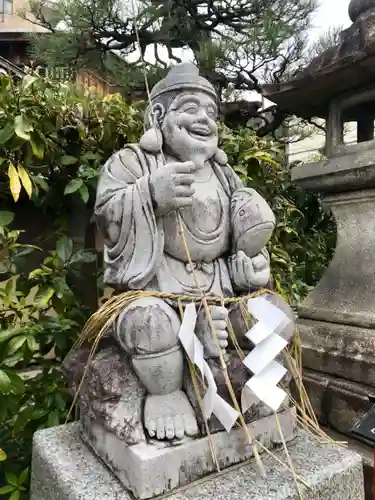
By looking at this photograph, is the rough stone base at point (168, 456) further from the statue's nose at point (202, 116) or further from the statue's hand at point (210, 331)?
the statue's nose at point (202, 116)

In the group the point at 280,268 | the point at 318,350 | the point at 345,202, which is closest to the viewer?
the point at 318,350

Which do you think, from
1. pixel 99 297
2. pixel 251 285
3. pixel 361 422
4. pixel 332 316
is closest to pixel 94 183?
pixel 99 297

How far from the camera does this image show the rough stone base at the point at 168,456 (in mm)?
1049

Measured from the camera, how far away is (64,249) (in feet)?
6.25

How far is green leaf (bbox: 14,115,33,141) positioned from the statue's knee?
918 mm

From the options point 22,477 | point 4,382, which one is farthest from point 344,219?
point 22,477

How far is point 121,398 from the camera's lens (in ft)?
3.93

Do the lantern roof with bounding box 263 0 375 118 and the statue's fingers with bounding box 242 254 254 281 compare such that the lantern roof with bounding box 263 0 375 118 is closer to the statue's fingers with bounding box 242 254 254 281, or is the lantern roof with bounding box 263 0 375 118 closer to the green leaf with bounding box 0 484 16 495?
the statue's fingers with bounding box 242 254 254 281

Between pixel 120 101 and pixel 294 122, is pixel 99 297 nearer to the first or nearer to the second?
pixel 120 101

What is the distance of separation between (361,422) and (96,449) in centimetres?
74

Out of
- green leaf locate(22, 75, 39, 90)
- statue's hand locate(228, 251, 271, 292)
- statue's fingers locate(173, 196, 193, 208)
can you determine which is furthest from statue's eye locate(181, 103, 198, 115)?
green leaf locate(22, 75, 39, 90)

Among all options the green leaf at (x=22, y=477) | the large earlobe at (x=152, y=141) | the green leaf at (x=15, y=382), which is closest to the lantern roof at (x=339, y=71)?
the large earlobe at (x=152, y=141)

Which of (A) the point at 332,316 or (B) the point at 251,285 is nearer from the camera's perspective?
(B) the point at 251,285

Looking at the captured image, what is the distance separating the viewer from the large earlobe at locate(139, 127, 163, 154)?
140 centimetres
